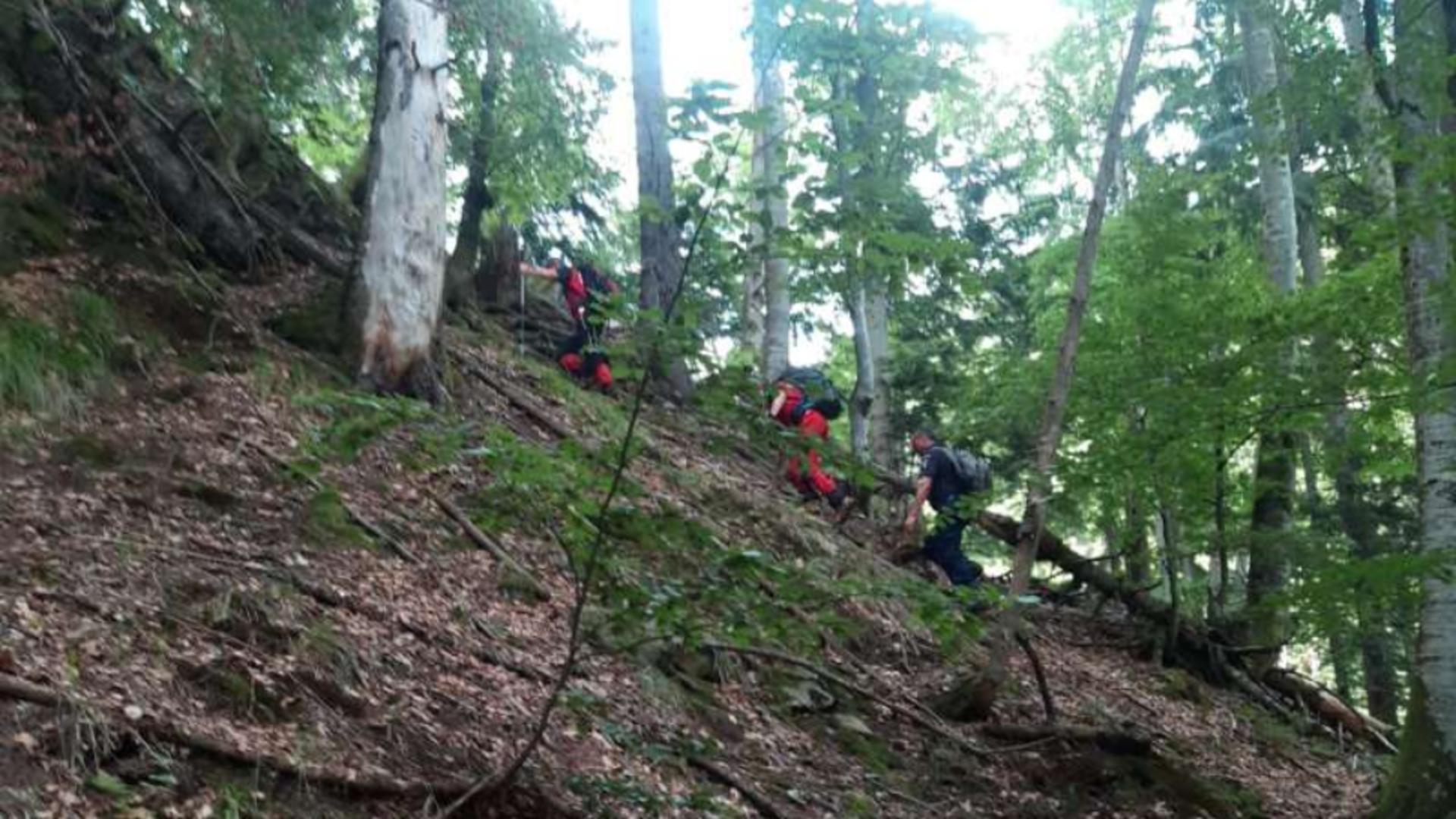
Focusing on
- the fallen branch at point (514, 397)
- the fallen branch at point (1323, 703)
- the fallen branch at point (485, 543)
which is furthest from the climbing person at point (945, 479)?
the fallen branch at point (485, 543)

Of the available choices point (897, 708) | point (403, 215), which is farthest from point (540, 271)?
point (897, 708)

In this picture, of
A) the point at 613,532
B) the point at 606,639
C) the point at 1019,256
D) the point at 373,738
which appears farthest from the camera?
the point at 1019,256

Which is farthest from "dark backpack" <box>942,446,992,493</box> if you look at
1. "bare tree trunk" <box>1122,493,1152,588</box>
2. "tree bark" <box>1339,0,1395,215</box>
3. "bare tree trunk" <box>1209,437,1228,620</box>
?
"tree bark" <box>1339,0,1395,215</box>

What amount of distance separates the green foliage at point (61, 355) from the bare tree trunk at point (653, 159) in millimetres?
5627

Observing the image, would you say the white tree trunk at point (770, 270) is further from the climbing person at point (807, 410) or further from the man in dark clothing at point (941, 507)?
the man in dark clothing at point (941, 507)

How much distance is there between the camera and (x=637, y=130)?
12.6 m

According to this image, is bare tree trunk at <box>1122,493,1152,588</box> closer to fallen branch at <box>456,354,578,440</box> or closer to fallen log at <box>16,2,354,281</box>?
fallen branch at <box>456,354,578,440</box>

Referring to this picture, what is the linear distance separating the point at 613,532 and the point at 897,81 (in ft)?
31.7

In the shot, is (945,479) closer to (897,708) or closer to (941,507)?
(941,507)

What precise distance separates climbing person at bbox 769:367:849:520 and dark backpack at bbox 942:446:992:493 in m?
1.10

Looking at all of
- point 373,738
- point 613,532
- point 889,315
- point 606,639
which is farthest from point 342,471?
point 889,315

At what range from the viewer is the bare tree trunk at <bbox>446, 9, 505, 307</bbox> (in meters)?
11.3

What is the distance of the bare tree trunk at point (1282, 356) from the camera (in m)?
8.57

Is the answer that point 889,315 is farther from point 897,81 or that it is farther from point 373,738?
point 373,738
